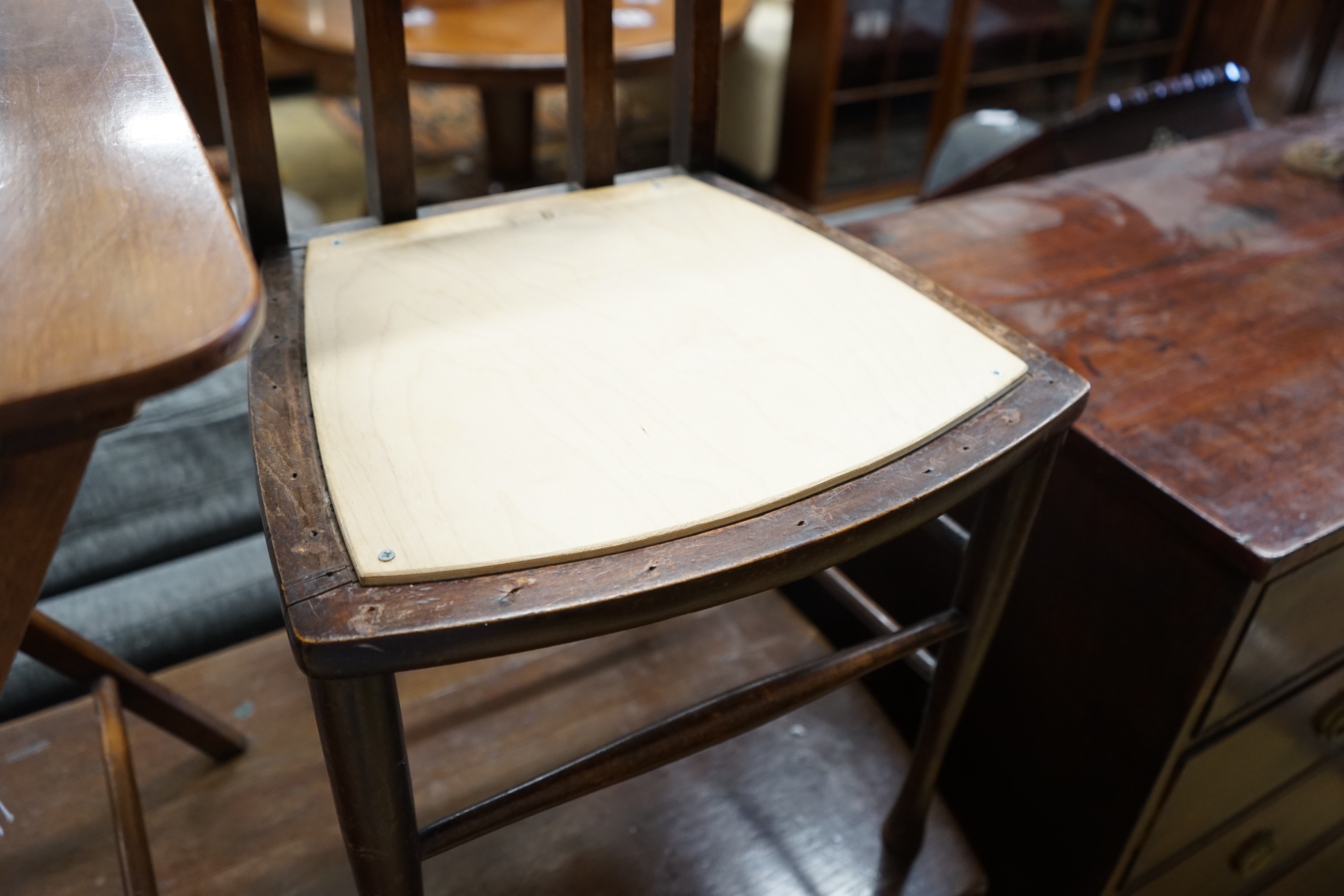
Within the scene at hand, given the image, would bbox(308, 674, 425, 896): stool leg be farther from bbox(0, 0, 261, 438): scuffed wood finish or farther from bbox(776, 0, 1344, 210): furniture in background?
bbox(776, 0, 1344, 210): furniture in background

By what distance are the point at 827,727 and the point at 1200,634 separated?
0.35 m

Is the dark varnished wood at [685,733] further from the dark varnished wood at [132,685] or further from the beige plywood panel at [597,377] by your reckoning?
the dark varnished wood at [132,685]

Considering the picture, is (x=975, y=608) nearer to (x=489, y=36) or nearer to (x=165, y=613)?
(x=165, y=613)

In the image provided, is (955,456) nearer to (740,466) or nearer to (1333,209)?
(740,466)

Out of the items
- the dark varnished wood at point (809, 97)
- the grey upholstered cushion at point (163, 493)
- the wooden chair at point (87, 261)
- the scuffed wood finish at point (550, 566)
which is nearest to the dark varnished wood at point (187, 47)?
the dark varnished wood at point (809, 97)

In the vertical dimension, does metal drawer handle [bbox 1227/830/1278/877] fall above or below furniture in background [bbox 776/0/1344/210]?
below

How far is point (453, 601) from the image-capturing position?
42 cm

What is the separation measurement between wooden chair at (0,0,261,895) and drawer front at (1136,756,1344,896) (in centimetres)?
88

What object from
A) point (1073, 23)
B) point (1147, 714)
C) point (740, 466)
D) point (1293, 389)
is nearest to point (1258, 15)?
point (1073, 23)

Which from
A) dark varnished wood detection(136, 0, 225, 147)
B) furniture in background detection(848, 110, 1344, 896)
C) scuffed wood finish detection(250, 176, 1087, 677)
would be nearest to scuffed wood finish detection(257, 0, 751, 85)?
dark varnished wood detection(136, 0, 225, 147)

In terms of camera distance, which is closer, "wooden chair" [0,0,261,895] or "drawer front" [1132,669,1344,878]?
"wooden chair" [0,0,261,895]

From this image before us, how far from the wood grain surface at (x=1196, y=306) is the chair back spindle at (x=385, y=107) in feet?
1.56

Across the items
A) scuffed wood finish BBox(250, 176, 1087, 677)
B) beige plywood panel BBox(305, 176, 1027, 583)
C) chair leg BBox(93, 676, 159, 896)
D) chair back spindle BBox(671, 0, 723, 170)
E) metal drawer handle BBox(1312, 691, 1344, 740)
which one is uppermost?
chair back spindle BBox(671, 0, 723, 170)

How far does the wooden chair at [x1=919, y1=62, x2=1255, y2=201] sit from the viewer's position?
1527mm
